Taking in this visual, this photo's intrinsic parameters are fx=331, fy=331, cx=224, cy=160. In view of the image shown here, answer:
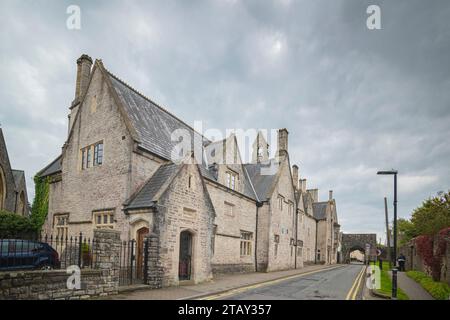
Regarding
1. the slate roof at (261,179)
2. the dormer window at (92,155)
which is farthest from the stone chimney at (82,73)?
the slate roof at (261,179)

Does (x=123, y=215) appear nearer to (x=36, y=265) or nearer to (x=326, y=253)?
(x=36, y=265)

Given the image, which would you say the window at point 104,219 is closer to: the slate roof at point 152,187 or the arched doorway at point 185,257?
the slate roof at point 152,187

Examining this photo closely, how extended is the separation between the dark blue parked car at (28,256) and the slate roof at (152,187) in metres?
3.81

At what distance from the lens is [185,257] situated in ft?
55.2

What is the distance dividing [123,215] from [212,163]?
985 cm

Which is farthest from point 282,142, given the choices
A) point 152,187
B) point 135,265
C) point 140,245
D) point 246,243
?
point 135,265

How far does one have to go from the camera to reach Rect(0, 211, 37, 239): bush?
68.6ft

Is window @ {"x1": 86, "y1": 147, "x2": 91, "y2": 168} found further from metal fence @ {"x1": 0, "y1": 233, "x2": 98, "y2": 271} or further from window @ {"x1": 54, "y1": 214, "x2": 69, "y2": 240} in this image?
metal fence @ {"x1": 0, "y1": 233, "x2": 98, "y2": 271}

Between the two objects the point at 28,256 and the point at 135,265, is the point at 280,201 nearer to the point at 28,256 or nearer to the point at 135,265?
the point at 135,265

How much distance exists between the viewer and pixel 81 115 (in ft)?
67.5

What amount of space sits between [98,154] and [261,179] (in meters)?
16.7

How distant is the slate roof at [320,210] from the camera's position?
51.8 meters

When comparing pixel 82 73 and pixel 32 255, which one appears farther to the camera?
pixel 82 73
